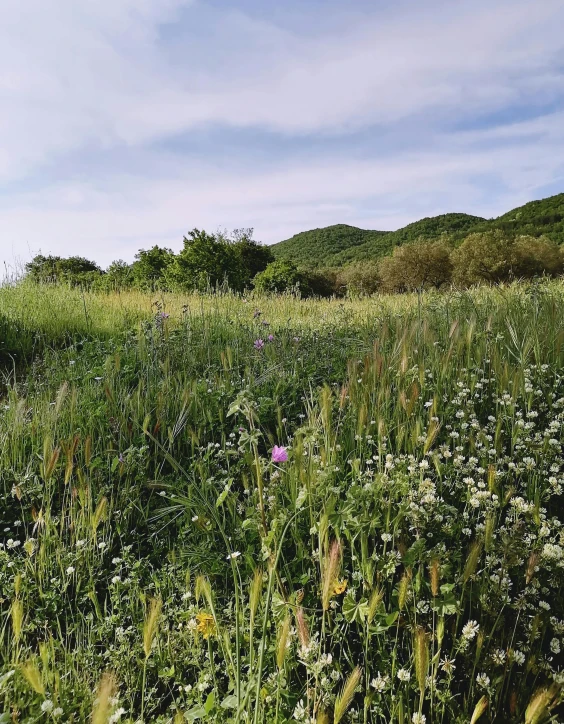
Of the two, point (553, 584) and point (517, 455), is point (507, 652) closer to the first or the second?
point (553, 584)

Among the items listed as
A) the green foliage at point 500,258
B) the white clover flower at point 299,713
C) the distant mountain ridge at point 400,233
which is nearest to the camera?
the white clover flower at point 299,713

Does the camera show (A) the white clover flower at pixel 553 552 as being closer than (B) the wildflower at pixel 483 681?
No

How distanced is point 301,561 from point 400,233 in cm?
5617

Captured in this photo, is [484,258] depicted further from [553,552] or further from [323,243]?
[323,243]

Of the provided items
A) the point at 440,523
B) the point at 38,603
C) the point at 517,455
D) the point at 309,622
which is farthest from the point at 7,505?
the point at 517,455

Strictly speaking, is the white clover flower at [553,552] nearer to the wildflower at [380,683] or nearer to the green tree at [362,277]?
the wildflower at [380,683]

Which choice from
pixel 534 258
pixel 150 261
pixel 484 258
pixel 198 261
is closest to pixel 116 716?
pixel 198 261

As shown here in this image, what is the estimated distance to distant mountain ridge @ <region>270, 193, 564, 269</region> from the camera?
43.1 m

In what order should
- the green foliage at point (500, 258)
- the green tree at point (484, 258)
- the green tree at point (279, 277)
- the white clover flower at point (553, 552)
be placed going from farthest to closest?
the green tree at point (279, 277)
the green foliage at point (500, 258)
the green tree at point (484, 258)
the white clover flower at point (553, 552)

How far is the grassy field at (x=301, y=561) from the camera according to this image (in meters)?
1.16

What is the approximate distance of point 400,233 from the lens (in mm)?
53781

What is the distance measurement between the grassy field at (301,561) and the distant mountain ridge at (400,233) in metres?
35.3

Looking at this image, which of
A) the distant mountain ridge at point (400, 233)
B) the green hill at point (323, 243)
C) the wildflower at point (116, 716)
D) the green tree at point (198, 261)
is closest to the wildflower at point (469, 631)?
the wildflower at point (116, 716)

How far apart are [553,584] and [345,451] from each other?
0.94 metres
